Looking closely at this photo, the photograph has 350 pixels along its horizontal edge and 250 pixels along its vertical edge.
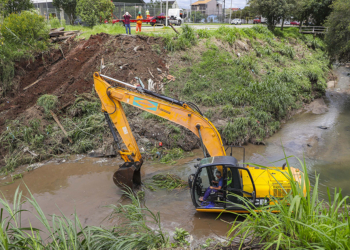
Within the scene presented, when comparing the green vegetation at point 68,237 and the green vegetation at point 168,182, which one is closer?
the green vegetation at point 68,237

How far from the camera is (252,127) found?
39.6 feet

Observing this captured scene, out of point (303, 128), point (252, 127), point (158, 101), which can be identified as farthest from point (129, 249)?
point (303, 128)

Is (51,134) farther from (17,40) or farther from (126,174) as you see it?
(17,40)

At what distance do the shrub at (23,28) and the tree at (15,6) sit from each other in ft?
9.78

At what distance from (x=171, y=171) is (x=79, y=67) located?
8.20 meters

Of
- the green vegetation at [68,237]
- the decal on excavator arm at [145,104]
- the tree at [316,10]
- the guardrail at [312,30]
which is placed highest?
the tree at [316,10]

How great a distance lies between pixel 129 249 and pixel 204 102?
1012cm

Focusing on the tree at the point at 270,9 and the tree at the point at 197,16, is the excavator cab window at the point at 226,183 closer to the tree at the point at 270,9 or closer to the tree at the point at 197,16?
the tree at the point at 270,9

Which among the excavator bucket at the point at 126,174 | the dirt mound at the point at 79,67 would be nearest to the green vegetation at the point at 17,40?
the dirt mound at the point at 79,67

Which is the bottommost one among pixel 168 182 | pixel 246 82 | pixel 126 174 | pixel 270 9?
pixel 168 182

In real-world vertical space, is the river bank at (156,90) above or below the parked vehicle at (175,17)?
below

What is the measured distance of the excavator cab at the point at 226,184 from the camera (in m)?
6.18

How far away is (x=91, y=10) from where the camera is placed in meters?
18.9

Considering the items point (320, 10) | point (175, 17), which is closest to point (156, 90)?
point (175, 17)
